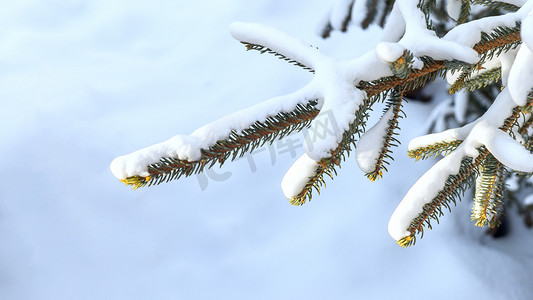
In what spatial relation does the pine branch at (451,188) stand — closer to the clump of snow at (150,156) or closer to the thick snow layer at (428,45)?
the thick snow layer at (428,45)

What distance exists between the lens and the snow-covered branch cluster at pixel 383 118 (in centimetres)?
58

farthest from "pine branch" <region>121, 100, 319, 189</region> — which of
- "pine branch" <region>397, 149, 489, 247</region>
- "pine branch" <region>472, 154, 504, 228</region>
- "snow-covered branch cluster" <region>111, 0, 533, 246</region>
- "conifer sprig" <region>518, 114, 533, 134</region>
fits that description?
"conifer sprig" <region>518, 114, 533, 134</region>

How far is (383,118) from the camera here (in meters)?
0.74

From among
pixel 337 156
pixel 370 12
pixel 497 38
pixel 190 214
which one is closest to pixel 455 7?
pixel 497 38

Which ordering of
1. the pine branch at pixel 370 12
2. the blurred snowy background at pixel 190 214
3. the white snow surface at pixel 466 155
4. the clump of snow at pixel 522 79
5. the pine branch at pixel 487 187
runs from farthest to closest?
the blurred snowy background at pixel 190 214, the pine branch at pixel 370 12, the pine branch at pixel 487 187, the white snow surface at pixel 466 155, the clump of snow at pixel 522 79

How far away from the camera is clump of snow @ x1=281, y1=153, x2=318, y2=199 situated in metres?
0.61

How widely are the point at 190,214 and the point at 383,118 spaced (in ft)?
6.42

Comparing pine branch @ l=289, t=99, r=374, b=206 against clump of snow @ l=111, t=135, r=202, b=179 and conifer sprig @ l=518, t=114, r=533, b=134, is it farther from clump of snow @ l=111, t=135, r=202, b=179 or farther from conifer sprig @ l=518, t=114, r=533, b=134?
conifer sprig @ l=518, t=114, r=533, b=134

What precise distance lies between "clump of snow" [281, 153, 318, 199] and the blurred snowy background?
67.9 inches

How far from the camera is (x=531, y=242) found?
2445 millimetres

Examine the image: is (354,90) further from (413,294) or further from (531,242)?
(531,242)

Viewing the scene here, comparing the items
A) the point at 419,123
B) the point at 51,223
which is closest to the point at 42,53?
the point at 51,223

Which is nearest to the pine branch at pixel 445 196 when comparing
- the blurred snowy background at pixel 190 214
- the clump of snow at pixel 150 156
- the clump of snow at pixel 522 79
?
the clump of snow at pixel 522 79

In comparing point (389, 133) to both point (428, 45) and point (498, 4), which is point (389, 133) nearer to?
point (428, 45)
